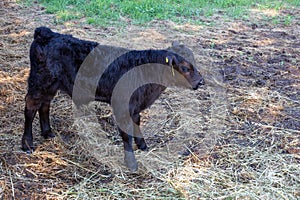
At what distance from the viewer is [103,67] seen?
4.01 meters

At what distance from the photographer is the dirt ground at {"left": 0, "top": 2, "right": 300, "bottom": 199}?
12.3 ft

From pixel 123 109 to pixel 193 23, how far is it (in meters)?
5.44

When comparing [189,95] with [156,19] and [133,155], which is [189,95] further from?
[156,19]

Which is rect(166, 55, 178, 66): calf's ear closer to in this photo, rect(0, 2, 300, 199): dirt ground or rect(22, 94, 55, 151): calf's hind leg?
rect(0, 2, 300, 199): dirt ground

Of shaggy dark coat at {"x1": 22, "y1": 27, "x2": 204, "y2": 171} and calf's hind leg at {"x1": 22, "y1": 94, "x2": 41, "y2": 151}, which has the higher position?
shaggy dark coat at {"x1": 22, "y1": 27, "x2": 204, "y2": 171}

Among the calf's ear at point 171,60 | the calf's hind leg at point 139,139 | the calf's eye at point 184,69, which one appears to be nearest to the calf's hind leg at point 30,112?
the calf's hind leg at point 139,139

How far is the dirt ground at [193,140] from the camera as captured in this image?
3736 mm

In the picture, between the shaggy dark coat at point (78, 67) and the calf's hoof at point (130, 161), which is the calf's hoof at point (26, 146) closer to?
the shaggy dark coat at point (78, 67)

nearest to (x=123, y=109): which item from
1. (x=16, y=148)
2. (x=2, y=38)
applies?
(x=16, y=148)

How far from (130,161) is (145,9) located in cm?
636

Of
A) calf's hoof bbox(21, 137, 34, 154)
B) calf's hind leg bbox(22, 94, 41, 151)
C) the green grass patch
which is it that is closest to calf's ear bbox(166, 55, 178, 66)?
calf's hind leg bbox(22, 94, 41, 151)

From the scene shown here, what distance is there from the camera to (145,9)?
31.8 ft

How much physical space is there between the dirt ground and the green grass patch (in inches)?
73.1

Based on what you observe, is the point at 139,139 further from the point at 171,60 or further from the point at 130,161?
the point at 171,60
